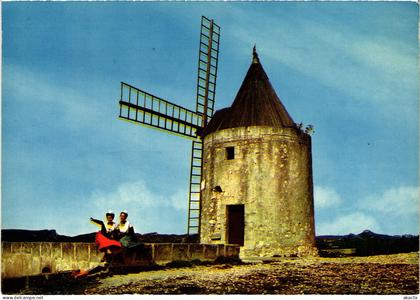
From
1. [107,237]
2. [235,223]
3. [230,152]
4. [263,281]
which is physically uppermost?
[230,152]

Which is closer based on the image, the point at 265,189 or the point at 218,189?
the point at 265,189

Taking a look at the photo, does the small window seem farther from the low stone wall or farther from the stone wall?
the low stone wall

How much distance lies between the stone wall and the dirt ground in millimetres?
3948

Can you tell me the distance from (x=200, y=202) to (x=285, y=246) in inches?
135

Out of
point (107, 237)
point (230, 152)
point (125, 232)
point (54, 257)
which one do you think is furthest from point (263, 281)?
point (230, 152)

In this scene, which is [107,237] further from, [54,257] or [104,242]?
[54,257]

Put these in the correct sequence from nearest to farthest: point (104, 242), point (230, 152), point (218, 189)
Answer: point (104, 242), point (218, 189), point (230, 152)

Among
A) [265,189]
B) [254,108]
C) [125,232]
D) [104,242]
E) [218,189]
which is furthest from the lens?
[254,108]

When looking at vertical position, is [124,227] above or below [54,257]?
above

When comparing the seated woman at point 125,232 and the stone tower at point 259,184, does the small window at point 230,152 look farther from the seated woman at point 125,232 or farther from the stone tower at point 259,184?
the seated woman at point 125,232

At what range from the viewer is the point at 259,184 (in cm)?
1478

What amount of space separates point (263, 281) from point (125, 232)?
2839 millimetres

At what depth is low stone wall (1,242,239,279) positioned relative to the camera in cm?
986

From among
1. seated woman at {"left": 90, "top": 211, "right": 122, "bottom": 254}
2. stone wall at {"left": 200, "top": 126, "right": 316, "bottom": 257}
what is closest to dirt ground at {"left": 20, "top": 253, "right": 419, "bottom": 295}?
seated woman at {"left": 90, "top": 211, "right": 122, "bottom": 254}
